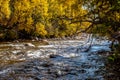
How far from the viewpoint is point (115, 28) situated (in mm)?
13383

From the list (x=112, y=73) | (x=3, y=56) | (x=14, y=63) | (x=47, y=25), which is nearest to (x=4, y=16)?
(x=47, y=25)

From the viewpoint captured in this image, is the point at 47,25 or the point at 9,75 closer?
the point at 9,75

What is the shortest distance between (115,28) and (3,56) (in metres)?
9.26

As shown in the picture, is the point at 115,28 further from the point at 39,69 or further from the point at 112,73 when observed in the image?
the point at 39,69

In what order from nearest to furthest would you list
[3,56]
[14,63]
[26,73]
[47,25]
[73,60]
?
[26,73]
[14,63]
[73,60]
[3,56]
[47,25]

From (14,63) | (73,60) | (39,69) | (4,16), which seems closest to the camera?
(39,69)

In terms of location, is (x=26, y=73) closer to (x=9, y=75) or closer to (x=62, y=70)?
(x=9, y=75)

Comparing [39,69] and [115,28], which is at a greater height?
[115,28]

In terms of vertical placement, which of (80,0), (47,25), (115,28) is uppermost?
(80,0)

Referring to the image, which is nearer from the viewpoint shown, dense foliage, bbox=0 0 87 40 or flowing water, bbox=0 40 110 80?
flowing water, bbox=0 40 110 80

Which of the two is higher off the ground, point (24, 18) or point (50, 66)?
point (24, 18)

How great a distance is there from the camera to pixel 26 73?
14492 mm

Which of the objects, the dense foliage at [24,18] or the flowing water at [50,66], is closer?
the flowing water at [50,66]

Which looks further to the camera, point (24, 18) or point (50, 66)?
point (24, 18)
